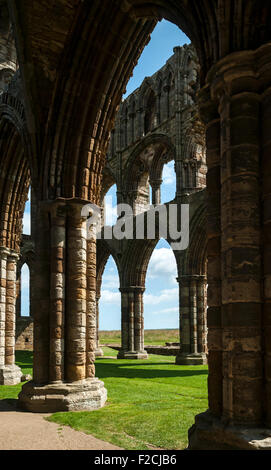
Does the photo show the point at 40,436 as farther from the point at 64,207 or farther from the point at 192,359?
the point at 192,359

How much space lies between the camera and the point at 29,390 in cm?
662

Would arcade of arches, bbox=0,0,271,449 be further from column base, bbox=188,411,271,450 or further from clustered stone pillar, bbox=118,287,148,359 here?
clustered stone pillar, bbox=118,287,148,359

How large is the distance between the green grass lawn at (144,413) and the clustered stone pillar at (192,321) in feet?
14.4

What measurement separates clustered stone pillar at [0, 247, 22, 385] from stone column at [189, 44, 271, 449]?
286 inches

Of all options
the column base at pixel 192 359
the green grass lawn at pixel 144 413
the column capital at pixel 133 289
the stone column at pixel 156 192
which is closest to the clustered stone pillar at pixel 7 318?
the green grass lawn at pixel 144 413

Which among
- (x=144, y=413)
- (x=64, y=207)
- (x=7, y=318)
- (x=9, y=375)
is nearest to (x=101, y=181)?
(x=64, y=207)

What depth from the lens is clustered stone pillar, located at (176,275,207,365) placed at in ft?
49.0

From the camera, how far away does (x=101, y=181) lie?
8.99 metres

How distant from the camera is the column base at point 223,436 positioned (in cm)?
315

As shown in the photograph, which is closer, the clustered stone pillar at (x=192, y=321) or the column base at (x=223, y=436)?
the column base at (x=223, y=436)

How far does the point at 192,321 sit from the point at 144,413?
933cm

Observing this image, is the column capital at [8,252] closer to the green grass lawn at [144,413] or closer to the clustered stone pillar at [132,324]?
the green grass lawn at [144,413]

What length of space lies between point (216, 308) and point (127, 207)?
16.2 m

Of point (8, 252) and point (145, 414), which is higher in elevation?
point (8, 252)
